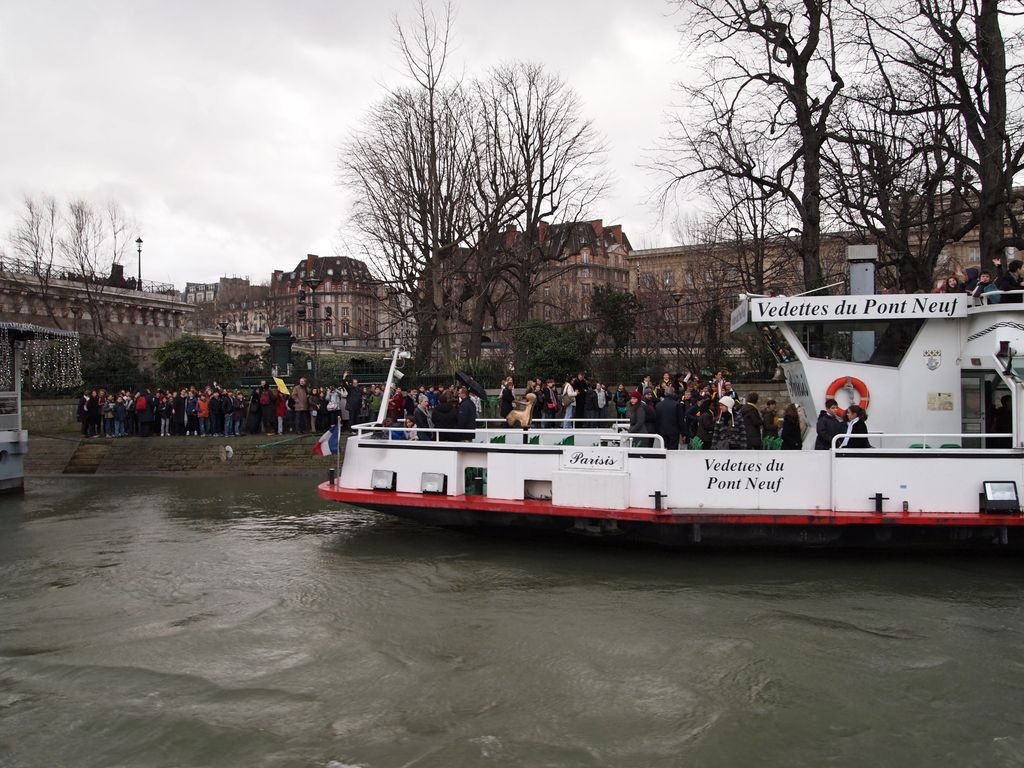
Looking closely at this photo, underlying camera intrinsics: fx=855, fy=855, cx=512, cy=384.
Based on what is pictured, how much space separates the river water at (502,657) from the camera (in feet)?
21.2

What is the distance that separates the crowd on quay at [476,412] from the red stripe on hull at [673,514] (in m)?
0.97

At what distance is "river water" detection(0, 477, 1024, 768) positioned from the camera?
648 cm

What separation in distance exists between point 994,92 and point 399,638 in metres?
18.4

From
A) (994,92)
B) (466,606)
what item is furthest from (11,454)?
(994,92)

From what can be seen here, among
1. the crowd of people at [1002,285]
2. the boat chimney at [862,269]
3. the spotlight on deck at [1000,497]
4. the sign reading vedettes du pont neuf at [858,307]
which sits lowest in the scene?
the spotlight on deck at [1000,497]

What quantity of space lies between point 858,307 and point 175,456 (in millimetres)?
19641

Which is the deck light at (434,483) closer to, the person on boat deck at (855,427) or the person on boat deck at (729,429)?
the person on boat deck at (729,429)

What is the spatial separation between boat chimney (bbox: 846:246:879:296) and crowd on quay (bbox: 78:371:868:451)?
6.77ft

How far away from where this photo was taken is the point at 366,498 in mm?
12258

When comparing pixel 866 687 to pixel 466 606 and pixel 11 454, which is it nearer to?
pixel 466 606

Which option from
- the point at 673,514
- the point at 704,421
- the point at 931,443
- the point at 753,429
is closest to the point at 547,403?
the point at 704,421

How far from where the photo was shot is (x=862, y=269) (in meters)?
12.7

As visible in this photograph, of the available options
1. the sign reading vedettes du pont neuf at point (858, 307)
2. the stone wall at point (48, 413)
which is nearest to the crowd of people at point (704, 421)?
the sign reading vedettes du pont neuf at point (858, 307)

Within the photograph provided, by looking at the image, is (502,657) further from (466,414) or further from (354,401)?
(354,401)
